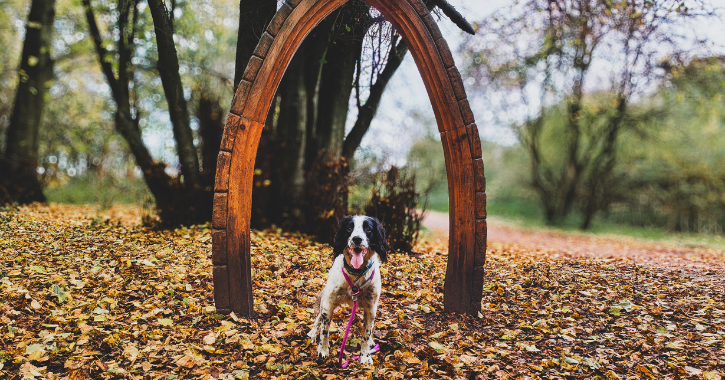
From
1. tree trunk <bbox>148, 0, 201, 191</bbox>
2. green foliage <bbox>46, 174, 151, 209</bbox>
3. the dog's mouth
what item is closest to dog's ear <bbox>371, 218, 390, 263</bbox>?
the dog's mouth

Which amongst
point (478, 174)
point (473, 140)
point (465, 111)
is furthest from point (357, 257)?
point (465, 111)

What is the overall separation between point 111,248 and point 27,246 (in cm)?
81

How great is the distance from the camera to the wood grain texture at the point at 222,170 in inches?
136

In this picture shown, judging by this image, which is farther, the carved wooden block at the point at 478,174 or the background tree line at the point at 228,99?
the background tree line at the point at 228,99

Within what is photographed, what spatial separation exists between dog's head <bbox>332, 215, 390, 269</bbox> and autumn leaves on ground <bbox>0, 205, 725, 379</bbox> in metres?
0.85

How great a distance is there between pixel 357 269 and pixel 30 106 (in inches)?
401

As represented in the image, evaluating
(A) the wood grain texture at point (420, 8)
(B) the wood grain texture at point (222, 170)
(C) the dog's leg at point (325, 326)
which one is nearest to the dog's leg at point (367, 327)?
(C) the dog's leg at point (325, 326)

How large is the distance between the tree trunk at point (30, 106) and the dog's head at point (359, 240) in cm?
884

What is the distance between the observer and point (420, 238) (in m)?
8.16

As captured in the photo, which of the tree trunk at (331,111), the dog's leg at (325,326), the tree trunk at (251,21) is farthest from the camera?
the tree trunk at (331,111)

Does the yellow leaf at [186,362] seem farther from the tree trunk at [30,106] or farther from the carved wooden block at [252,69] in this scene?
the tree trunk at [30,106]

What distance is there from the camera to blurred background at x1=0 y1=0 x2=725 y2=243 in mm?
6520

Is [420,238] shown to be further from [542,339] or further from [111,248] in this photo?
[111,248]

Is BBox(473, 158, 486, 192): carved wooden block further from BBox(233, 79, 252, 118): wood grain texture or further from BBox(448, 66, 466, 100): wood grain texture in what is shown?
BBox(233, 79, 252, 118): wood grain texture
